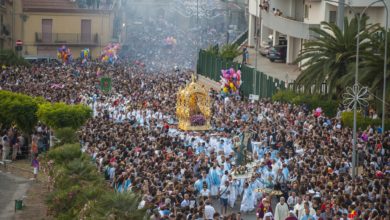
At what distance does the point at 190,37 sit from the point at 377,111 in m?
49.1

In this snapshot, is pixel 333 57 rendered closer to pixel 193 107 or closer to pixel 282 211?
pixel 193 107

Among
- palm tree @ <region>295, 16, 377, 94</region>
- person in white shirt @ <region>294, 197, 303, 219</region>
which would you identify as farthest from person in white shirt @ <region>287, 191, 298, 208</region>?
palm tree @ <region>295, 16, 377, 94</region>

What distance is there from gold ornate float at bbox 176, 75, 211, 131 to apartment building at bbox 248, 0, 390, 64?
13891 millimetres

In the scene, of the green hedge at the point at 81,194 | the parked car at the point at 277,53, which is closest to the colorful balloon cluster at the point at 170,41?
the parked car at the point at 277,53

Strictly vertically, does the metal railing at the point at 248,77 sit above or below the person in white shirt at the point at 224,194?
above

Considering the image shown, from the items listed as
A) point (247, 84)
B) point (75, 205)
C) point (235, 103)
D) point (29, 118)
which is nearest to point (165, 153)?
Answer: point (75, 205)

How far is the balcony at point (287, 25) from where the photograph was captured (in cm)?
6550

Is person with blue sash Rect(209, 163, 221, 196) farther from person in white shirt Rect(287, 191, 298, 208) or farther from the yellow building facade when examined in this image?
the yellow building facade

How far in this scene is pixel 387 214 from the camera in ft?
85.8

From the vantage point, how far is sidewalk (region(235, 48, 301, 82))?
6265 cm

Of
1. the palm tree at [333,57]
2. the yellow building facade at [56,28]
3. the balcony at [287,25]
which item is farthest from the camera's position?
the yellow building facade at [56,28]

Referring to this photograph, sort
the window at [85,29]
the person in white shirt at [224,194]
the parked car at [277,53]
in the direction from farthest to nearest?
the window at [85,29] < the parked car at [277,53] < the person in white shirt at [224,194]

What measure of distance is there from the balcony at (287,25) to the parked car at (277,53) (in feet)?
3.86

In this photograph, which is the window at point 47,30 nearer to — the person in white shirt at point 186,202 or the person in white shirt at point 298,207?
the person in white shirt at point 186,202
